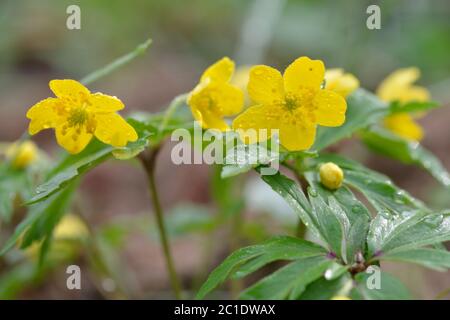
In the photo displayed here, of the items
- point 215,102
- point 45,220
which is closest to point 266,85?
point 215,102

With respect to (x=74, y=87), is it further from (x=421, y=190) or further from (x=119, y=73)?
(x=119, y=73)

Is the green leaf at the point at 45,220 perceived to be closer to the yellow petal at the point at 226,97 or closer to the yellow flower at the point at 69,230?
the yellow petal at the point at 226,97

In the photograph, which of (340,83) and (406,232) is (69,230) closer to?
(340,83)

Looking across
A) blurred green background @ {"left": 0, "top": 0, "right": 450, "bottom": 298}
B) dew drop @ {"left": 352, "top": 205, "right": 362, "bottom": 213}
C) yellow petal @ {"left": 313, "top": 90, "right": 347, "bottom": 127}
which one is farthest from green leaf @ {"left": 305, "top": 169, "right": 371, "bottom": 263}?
blurred green background @ {"left": 0, "top": 0, "right": 450, "bottom": 298}

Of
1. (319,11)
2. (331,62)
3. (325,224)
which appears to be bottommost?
(325,224)

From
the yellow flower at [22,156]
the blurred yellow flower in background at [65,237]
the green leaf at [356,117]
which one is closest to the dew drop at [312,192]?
the green leaf at [356,117]

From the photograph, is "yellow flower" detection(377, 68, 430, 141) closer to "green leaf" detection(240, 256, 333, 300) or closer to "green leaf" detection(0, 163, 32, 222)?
"green leaf" detection(240, 256, 333, 300)

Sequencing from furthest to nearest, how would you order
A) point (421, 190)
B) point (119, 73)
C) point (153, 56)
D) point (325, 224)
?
1. point (153, 56)
2. point (119, 73)
3. point (421, 190)
4. point (325, 224)
